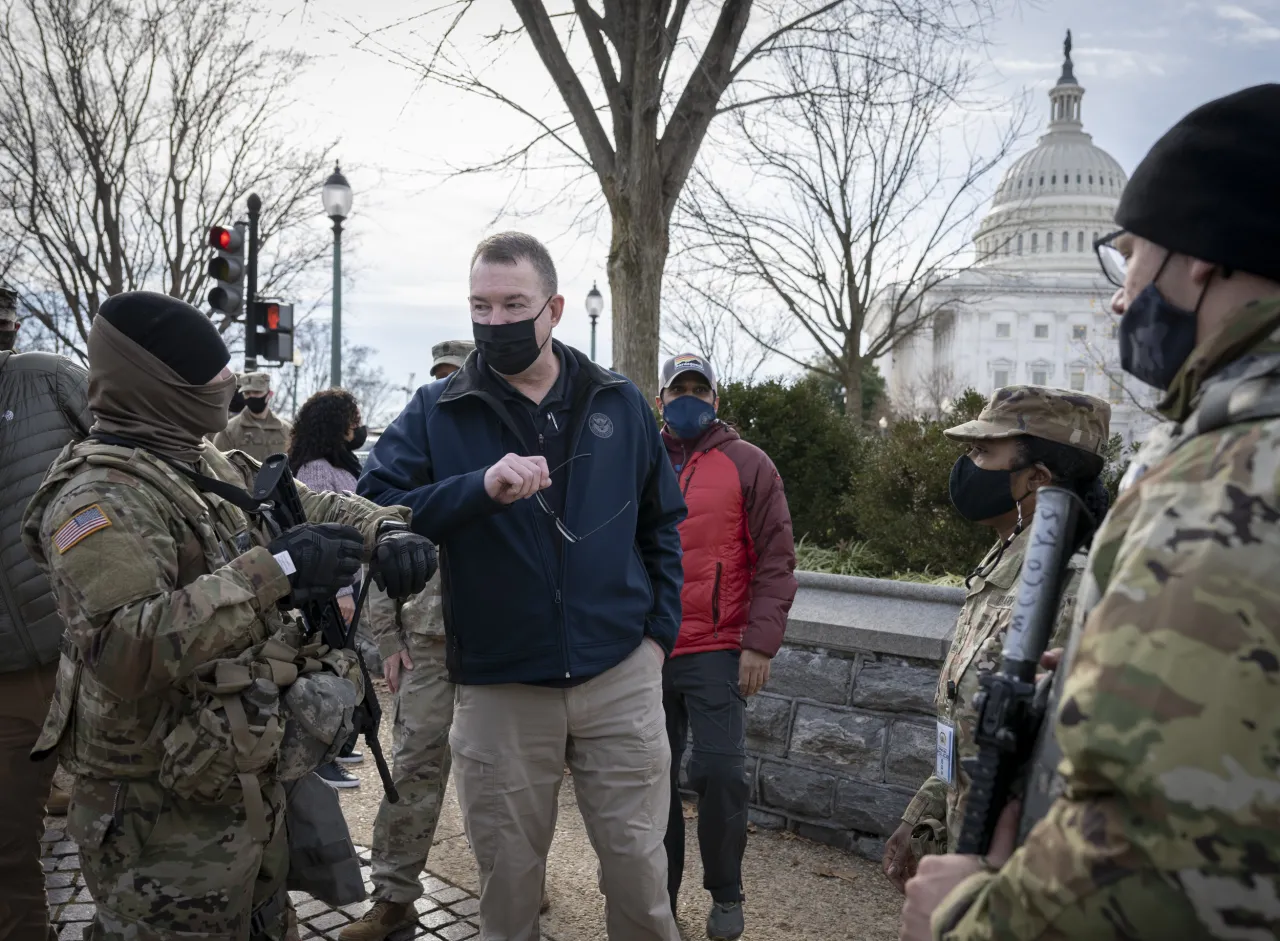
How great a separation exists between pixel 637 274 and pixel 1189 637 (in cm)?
778

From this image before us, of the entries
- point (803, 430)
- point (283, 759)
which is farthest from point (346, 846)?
point (803, 430)

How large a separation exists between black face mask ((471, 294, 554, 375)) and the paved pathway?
2.18 metres

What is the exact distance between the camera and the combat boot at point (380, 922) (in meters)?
3.86

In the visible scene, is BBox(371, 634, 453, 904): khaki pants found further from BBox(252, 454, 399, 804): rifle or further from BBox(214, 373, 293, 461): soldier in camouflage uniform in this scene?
BBox(214, 373, 293, 461): soldier in camouflage uniform

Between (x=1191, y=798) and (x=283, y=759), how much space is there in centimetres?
197

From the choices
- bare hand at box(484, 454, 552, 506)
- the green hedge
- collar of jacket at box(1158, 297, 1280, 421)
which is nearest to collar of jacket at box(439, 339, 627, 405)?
bare hand at box(484, 454, 552, 506)

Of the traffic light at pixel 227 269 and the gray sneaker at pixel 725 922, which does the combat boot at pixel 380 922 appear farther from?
the traffic light at pixel 227 269

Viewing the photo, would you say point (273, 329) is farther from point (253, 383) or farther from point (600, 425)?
point (600, 425)

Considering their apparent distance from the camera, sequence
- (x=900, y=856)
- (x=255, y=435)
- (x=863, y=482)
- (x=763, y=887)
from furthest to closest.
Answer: (x=863, y=482) < (x=255, y=435) < (x=763, y=887) < (x=900, y=856)

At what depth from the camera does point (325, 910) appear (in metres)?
4.14

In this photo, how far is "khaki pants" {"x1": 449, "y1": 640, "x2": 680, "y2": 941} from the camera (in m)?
2.95

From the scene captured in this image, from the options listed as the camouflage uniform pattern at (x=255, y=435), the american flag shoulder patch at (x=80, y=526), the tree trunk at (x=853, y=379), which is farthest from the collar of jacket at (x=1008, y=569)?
the tree trunk at (x=853, y=379)

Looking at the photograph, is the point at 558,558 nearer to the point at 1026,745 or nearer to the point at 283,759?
the point at 283,759

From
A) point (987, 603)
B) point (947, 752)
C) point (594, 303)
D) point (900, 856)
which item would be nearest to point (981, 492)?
point (987, 603)
